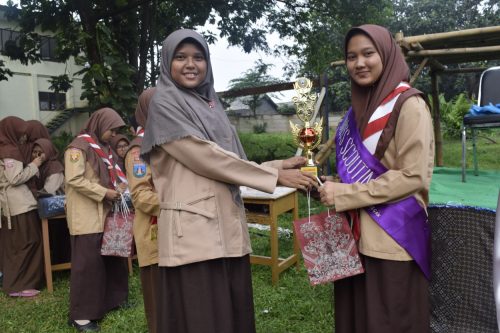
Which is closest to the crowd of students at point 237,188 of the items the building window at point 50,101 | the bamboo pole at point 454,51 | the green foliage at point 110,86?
the bamboo pole at point 454,51

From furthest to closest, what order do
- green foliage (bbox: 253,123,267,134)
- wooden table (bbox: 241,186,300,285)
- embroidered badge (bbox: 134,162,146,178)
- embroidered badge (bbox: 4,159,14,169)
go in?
green foliage (bbox: 253,123,267,134) < embroidered badge (bbox: 4,159,14,169) < wooden table (bbox: 241,186,300,285) < embroidered badge (bbox: 134,162,146,178)

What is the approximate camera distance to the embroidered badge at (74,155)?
358cm

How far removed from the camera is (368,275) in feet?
6.25

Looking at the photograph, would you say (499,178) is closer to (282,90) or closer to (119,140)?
(282,90)

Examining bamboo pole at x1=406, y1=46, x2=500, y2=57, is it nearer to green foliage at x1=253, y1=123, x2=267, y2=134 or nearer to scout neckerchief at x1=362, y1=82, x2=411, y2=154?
scout neckerchief at x1=362, y1=82, x2=411, y2=154

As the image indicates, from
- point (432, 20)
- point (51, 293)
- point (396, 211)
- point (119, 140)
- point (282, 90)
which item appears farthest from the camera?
point (432, 20)

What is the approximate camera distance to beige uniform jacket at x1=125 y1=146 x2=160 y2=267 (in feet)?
8.62

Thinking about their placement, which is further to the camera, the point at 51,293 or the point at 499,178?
the point at 499,178

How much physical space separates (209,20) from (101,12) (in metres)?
2.32

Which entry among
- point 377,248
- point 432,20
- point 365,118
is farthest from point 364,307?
point 432,20

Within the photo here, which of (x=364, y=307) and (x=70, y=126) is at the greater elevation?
(x=70, y=126)

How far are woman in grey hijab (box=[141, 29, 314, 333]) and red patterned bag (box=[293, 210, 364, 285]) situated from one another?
0.65ft

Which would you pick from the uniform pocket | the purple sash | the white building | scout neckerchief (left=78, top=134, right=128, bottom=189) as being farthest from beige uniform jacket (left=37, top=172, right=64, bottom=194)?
the white building

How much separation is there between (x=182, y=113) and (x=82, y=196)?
80.7 inches
